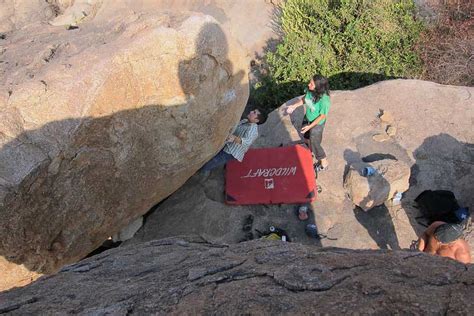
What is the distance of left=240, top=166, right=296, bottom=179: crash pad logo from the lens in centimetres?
632

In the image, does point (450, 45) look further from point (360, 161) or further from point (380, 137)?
point (360, 161)

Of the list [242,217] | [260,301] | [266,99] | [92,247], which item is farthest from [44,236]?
[266,99]

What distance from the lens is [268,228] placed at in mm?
5863

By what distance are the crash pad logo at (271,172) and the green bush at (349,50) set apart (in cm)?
374

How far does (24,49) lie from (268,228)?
3763 millimetres

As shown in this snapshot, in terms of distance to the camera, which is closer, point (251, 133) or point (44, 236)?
point (44, 236)

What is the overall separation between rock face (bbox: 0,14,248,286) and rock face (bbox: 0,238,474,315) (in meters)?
1.35

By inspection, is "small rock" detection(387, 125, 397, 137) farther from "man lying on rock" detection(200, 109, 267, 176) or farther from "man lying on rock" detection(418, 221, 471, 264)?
"man lying on rock" detection(418, 221, 471, 264)

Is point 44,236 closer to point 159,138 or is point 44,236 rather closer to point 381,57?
point 159,138

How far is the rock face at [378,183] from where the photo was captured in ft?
19.3

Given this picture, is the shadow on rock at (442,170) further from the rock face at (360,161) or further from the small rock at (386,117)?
the small rock at (386,117)

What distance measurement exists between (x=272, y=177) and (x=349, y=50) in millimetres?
4995

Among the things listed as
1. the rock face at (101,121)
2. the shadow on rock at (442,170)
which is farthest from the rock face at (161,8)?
the rock face at (101,121)

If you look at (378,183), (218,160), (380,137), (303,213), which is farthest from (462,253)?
(218,160)
